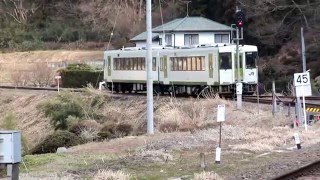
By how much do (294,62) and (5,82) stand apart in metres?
27.3

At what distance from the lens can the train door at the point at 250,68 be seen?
3438 centimetres

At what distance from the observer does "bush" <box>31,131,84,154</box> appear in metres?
22.0

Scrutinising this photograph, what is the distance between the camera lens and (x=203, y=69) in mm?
34125

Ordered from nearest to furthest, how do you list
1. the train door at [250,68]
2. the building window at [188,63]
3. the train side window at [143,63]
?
the building window at [188,63] < the train door at [250,68] < the train side window at [143,63]

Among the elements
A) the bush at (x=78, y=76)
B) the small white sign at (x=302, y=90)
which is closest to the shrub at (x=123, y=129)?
the small white sign at (x=302, y=90)

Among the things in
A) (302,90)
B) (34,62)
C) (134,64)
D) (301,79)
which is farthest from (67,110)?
(34,62)

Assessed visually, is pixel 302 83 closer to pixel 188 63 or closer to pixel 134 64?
pixel 188 63

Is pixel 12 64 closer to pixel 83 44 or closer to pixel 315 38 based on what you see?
pixel 83 44

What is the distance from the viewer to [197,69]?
34.4m

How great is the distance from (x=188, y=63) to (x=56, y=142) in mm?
14169

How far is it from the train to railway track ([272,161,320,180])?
66.3ft

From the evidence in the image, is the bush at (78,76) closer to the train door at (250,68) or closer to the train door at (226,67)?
the train door at (250,68)

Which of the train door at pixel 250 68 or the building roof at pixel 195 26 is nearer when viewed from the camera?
the train door at pixel 250 68

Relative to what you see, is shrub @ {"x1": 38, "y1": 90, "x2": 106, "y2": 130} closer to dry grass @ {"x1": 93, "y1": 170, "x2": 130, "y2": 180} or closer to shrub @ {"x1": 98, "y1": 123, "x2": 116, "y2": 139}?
shrub @ {"x1": 98, "y1": 123, "x2": 116, "y2": 139}
